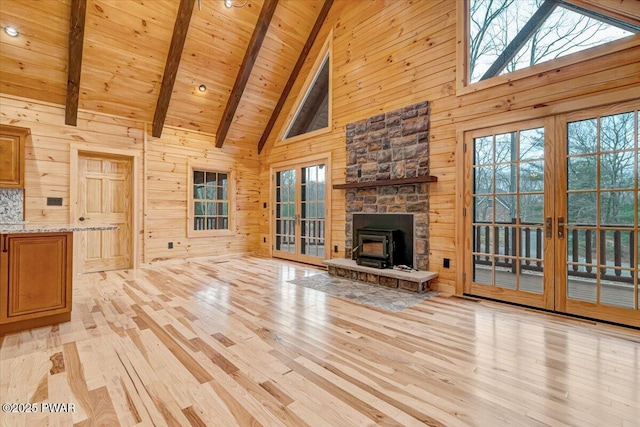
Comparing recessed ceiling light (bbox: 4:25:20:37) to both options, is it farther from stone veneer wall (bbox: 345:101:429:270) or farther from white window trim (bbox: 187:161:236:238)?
stone veneer wall (bbox: 345:101:429:270)

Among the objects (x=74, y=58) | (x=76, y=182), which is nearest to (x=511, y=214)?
(x=74, y=58)

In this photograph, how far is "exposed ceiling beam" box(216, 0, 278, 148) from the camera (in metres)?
4.94

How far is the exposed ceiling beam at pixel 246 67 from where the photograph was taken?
195 inches

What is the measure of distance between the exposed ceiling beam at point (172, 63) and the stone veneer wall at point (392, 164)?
2.91 meters

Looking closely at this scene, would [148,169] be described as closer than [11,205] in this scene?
No

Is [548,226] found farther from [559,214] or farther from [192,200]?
[192,200]

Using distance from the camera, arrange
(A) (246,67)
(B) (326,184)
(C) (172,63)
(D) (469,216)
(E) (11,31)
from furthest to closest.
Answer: (B) (326,184) → (A) (246,67) → (C) (172,63) → (E) (11,31) → (D) (469,216)

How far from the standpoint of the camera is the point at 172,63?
187 inches

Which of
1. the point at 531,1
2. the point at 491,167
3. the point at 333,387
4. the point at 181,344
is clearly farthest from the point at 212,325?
the point at 531,1

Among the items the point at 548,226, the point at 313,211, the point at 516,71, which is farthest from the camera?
the point at 313,211

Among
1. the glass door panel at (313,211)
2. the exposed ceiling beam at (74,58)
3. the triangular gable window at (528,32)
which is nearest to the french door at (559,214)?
the triangular gable window at (528,32)

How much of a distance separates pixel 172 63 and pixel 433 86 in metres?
4.05

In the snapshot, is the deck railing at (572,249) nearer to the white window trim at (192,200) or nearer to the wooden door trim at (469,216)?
the wooden door trim at (469,216)

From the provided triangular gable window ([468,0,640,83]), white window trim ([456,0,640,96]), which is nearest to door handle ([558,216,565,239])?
white window trim ([456,0,640,96])
